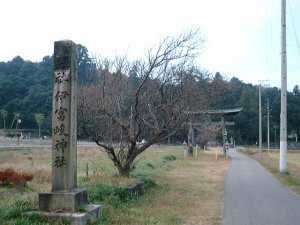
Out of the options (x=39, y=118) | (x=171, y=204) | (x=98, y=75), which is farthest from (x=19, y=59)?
(x=171, y=204)

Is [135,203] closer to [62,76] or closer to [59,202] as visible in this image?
[59,202]

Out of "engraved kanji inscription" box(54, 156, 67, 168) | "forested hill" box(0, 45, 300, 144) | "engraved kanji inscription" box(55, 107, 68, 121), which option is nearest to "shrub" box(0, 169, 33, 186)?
"engraved kanji inscription" box(54, 156, 67, 168)

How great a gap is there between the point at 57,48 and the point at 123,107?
8.53 metres

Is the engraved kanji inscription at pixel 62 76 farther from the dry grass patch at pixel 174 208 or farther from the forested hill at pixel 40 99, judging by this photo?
the forested hill at pixel 40 99

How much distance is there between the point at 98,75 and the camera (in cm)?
1917

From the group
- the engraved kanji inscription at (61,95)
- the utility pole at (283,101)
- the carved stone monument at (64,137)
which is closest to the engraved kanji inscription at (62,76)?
the carved stone monument at (64,137)

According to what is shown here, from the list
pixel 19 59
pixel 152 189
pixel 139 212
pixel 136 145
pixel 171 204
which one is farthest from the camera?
pixel 19 59

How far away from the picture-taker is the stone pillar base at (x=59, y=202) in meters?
9.46

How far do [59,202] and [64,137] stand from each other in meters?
1.35

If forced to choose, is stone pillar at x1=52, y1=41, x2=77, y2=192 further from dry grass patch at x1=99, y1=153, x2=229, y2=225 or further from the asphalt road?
the asphalt road

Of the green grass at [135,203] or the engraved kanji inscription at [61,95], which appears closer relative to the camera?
the green grass at [135,203]

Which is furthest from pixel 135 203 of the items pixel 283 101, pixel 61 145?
pixel 283 101

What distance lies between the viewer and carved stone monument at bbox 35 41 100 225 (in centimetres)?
958

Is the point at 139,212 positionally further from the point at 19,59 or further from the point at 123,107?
the point at 19,59
